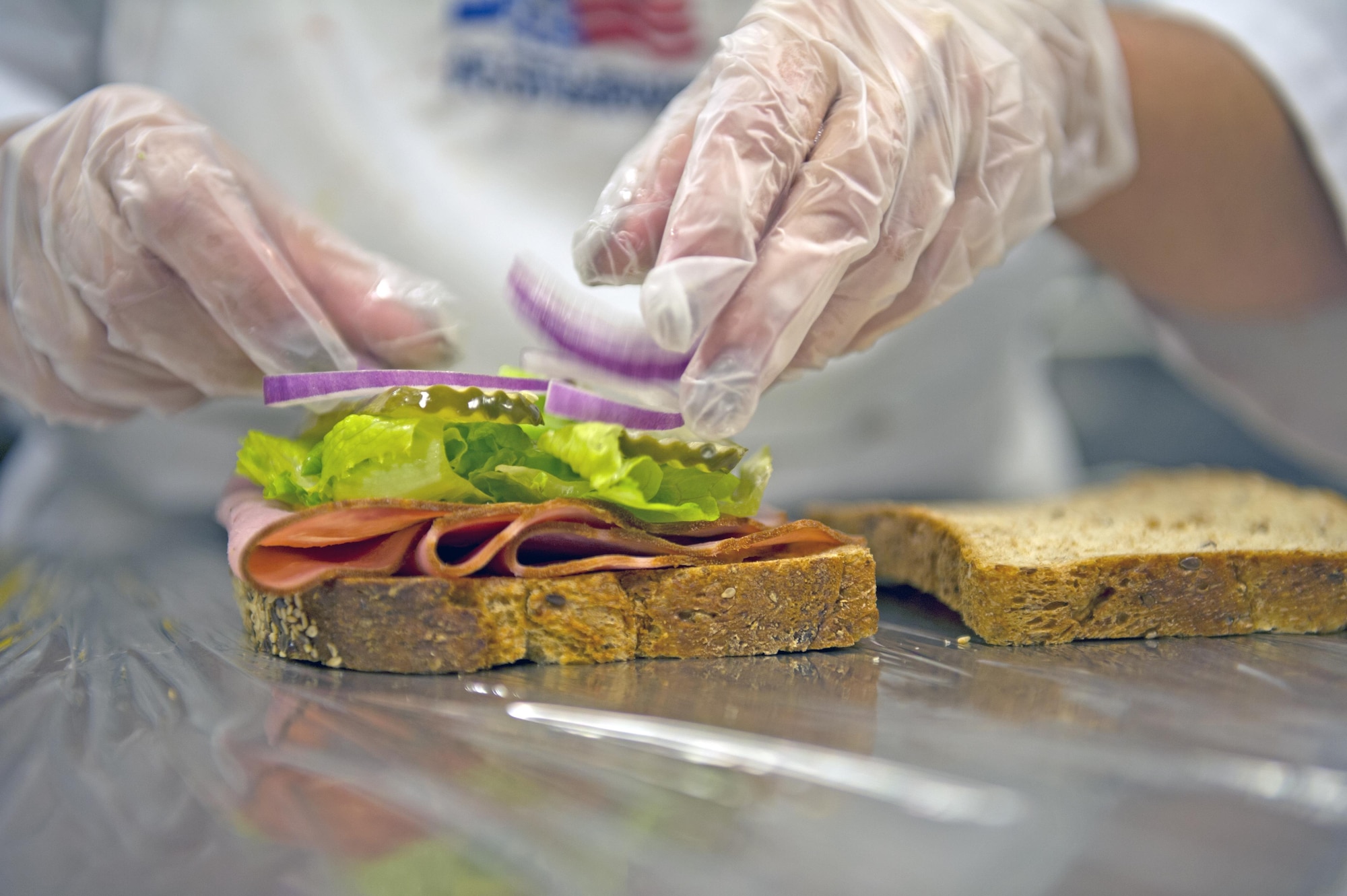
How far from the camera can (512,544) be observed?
1.40 m

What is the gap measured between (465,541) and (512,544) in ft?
0.39

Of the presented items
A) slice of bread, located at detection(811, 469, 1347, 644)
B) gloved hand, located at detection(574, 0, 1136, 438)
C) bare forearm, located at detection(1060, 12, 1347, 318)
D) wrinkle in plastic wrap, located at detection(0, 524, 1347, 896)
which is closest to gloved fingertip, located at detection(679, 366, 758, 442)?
gloved hand, located at detection(574, 0, 1136, 438)

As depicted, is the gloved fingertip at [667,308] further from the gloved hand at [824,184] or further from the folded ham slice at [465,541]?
the folded ham slice at [465,541]

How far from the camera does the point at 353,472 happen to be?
145cm

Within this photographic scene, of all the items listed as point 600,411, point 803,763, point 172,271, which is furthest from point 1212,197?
point 172,271

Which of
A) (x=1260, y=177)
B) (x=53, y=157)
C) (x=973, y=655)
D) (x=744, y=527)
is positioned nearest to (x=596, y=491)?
(x=744, y=527)

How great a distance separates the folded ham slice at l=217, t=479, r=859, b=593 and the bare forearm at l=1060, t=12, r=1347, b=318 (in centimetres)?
155

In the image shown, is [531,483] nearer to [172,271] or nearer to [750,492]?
[750,492]

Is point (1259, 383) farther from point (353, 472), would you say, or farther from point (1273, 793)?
point (353, 472)

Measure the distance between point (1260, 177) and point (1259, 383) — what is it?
28.8 inches

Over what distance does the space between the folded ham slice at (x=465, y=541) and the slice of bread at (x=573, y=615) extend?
2 centimetres

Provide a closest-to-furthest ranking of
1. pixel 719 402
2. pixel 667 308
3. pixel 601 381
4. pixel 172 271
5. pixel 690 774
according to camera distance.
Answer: pixel 690 774 < pixel 667 308 < pixel 719 402 < pixel 601 381 < pixel 172 271

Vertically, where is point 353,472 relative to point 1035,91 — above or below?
below

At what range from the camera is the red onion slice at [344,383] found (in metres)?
1.53
